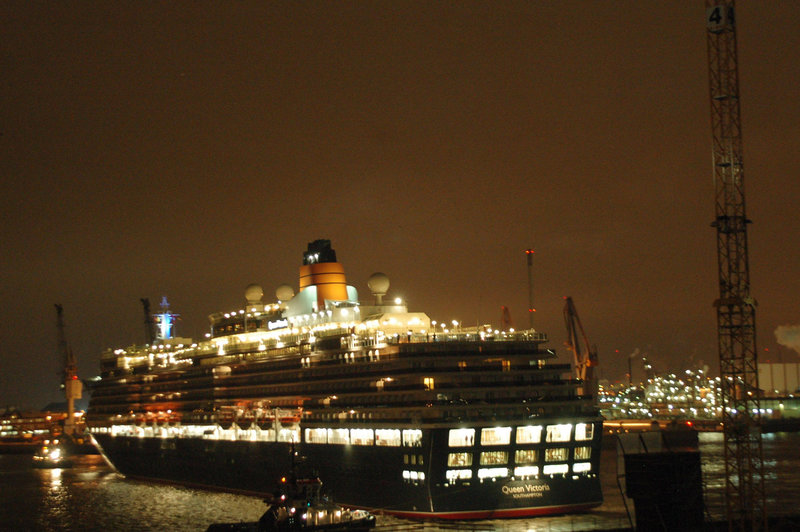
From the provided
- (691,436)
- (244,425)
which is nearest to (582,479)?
(244,425)

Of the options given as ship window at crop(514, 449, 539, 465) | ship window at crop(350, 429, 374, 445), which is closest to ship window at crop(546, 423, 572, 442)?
ship window at crop(514, 449, 539, 465)

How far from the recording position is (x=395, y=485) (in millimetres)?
49844

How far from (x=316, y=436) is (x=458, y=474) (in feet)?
38.6

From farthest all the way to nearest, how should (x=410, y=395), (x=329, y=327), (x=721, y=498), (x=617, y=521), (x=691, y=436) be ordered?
1. (x=691, y=436)
2. (x=329, y=327)
3. (x=721, y=498)
4. (x=410, y=395)
5. (x=617, y=521)

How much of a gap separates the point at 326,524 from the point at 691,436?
80.3 metres

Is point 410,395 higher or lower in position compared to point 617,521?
higher

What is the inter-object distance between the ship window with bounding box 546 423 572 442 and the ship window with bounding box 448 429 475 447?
13.2 feet

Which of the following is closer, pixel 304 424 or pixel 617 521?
pixel 617 521

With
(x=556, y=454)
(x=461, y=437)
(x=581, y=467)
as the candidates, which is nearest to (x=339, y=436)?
(x=461, y=437)

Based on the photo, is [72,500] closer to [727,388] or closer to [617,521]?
[617,521]

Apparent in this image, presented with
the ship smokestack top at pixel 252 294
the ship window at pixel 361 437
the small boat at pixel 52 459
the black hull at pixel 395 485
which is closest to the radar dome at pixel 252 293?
the ship smokestack top at pixel 252 294

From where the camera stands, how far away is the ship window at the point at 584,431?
5078cm

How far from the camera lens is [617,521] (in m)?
47.4

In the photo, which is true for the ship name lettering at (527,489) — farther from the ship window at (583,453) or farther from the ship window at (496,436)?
the ship window at (583,453)
